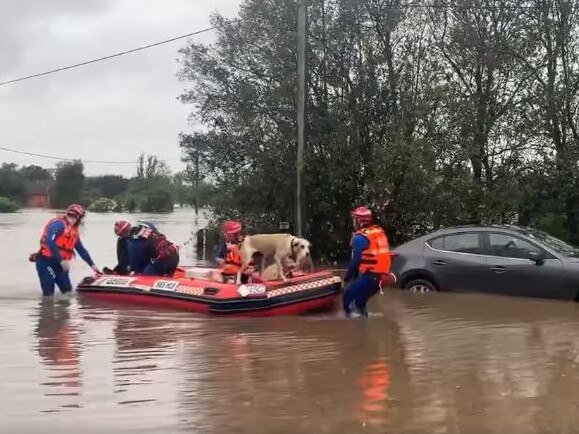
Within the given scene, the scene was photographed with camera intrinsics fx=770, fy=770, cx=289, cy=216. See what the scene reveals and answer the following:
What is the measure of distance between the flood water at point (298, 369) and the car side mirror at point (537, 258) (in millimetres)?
639

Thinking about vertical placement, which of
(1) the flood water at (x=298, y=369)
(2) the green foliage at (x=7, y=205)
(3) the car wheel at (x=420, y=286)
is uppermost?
(2) the green foliage at (x=7, y=205)

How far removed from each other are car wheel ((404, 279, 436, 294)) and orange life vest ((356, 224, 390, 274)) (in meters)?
2.56

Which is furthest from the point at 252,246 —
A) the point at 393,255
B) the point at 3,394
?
the point at 3,394

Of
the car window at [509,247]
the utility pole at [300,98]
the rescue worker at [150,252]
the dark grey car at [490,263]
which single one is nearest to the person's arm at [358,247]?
the dark grey car at [490,263]

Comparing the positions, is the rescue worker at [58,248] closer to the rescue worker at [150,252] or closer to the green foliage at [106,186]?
the rescue worker at [150,252]

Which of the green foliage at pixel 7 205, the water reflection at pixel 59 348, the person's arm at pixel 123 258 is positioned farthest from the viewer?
the green foliage at pixel 7 205

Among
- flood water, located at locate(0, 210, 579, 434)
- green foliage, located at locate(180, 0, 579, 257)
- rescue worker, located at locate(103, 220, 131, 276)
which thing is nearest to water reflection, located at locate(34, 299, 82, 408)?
flood water, located at locate(0, 210, 579, 434)

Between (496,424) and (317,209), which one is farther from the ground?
(317,209)

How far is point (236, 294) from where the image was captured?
1079 cm

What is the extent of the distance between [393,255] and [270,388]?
6234 millimetres

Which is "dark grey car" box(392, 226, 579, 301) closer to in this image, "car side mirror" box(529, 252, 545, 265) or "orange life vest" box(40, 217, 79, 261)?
"car side mirror" box(529, 252, 545, 265)

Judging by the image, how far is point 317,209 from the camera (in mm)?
18922

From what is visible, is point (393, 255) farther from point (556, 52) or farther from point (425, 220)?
point (556, 52)

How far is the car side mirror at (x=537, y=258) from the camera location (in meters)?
11.7
